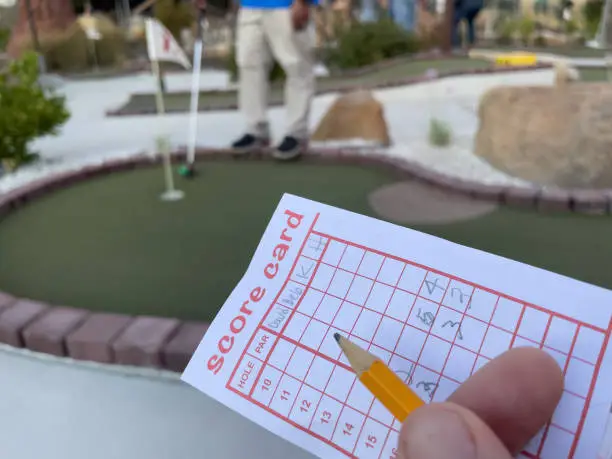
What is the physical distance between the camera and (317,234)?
70 centimetres

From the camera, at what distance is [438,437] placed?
0.46 m

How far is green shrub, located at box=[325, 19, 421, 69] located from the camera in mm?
8516

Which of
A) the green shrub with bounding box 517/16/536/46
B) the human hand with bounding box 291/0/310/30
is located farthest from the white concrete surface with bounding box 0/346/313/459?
the green shrub with bounding box 517/16/536/46

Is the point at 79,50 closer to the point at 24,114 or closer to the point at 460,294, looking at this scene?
the point at 24,114

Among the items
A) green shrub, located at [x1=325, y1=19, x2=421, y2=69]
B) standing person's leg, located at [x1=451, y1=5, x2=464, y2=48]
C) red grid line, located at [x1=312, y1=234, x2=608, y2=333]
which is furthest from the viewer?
standing person's leg, located at [x1=451, y1=5, x2=464, y2=48]

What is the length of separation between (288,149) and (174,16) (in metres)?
8.89

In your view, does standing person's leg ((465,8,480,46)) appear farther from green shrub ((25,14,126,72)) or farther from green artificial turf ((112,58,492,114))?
green shrub ((25,14,126,72))

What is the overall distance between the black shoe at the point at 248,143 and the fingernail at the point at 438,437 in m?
3.40

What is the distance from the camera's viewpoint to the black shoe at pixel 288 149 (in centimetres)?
367

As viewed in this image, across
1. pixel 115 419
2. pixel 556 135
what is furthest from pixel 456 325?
pixel 556 135

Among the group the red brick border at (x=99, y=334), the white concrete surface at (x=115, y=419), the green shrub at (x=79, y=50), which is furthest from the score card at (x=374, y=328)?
the green shrub at (x=79, y=50)

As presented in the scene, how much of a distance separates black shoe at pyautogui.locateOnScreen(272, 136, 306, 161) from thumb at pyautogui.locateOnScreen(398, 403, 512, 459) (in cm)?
324

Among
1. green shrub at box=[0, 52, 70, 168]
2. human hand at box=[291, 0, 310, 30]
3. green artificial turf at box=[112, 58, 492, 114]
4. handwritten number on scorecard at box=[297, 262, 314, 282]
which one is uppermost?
human hand at box=[291, 0, 310, 30]

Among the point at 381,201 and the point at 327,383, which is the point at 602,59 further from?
the point at 327,383
